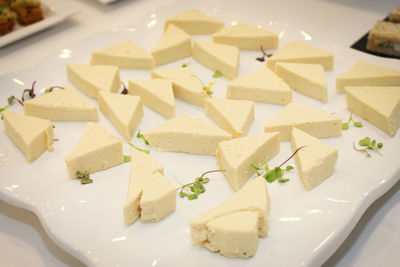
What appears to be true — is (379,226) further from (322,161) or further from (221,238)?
(221,238)

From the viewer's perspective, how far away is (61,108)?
2395 mm

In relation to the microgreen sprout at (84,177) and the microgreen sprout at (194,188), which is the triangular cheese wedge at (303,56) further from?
the microgreen sprout at (84,177)

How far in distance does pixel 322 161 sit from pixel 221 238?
0.64m

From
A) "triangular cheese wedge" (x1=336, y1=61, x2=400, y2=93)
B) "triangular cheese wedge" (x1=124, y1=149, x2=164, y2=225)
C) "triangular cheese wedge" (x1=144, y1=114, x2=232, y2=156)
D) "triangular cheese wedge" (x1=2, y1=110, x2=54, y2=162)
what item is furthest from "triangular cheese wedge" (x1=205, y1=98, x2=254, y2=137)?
"triangular cheese wedge" (x1=2, y1=110, x2=54, y2=162)

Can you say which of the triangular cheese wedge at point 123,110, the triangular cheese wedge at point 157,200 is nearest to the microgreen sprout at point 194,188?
the triangular cheese wedge at point 157,200

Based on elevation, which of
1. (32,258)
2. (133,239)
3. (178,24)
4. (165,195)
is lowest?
(32,258)

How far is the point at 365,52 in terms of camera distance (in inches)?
120

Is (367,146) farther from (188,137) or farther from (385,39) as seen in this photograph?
(385,39)

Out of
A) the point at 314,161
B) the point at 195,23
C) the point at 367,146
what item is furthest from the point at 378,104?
the point at 195,23

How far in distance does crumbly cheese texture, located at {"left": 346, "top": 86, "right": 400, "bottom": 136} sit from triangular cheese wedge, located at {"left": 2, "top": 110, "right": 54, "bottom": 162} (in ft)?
5.53

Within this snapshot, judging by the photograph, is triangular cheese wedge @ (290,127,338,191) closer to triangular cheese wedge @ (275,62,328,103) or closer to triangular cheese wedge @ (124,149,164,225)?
triangular cheese wedge @ (275,62,328,103)

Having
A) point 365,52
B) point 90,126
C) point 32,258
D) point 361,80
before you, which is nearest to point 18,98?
point 90,126

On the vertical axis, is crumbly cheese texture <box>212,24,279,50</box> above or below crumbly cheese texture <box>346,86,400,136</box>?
above

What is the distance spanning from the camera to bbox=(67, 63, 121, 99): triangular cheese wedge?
2.57 meters
